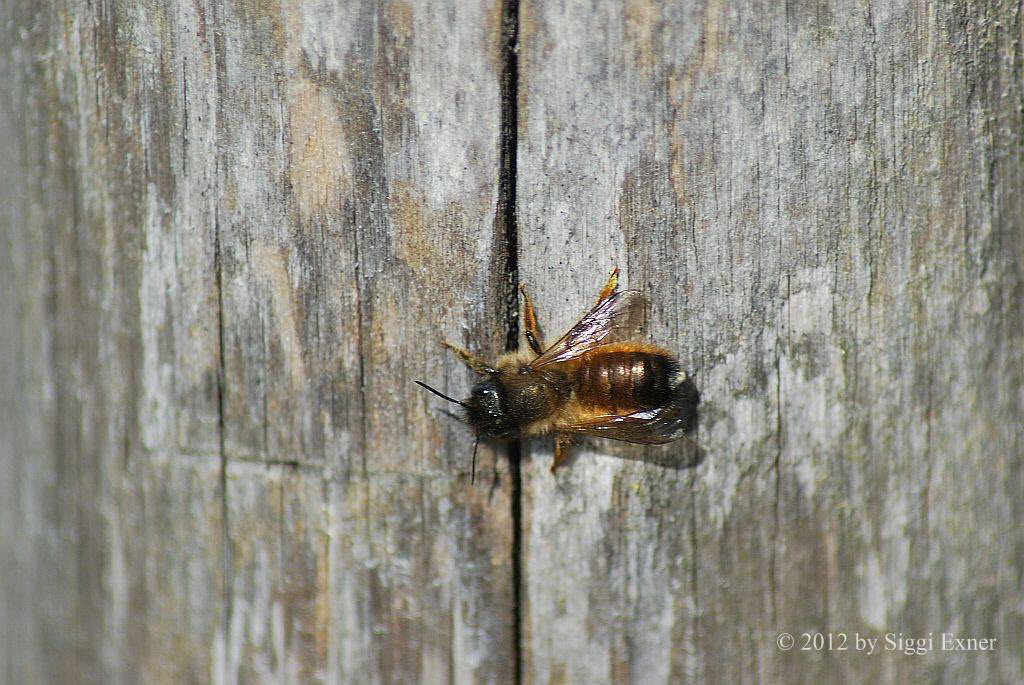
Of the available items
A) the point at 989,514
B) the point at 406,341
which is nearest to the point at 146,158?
the point at 406,341

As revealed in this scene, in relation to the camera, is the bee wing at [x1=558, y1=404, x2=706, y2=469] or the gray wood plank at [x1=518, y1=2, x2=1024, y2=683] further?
the bee wing at [x1=558, y1=404, x2=706, y2=469]

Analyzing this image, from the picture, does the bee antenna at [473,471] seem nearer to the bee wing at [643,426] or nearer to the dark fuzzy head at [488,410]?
the dark fuzzy head at [488,410]

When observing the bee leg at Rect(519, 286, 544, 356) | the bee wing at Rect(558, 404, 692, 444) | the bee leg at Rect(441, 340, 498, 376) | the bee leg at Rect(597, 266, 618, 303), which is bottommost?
the bee wing at Rect(558, 404, 692, 444)

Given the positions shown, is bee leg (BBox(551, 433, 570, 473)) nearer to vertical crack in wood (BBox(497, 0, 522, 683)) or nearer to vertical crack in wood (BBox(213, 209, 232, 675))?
vertical crack in wood (BBox(497, 0, 522, 683))

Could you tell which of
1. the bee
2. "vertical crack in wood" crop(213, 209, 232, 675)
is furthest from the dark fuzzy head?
"vertical crack in wood" crop(213, 209, 232, 675)

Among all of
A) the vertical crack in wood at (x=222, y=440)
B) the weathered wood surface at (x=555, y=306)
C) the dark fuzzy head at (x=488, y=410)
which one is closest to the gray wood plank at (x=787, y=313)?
the weathered wood surface at (x=555, y=306)

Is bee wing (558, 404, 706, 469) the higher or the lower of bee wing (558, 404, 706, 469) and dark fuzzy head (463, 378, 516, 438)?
the lower

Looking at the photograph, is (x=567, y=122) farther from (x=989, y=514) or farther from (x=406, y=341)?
(x=989, y=514)
